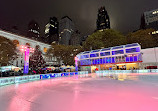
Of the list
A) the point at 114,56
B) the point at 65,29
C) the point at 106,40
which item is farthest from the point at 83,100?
the point at 65,29

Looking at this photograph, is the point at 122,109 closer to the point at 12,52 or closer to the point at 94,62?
the point at 12,52

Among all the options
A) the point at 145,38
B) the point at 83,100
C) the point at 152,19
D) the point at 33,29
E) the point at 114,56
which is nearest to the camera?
the point at 83,100

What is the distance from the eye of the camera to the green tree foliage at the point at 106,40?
150ft

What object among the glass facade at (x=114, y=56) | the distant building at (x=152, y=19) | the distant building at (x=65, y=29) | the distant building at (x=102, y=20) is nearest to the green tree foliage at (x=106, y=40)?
the glass facade at (x=114, y=56)

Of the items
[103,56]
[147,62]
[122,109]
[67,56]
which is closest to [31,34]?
[67,56]

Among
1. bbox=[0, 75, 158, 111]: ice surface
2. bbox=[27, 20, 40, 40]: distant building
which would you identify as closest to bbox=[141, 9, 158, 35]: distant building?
bbox=[0, 75, 158, 111]: ice surface

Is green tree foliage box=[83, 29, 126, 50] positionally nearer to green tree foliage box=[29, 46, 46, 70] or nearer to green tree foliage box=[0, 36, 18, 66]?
green tree foliage box=[29, 46, 46, 70]

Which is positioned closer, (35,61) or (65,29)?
(35,61)

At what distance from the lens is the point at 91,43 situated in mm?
47750

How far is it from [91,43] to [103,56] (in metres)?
11.2

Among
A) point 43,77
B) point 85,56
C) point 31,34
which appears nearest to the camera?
point 43,77

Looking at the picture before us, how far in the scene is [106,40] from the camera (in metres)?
48.1

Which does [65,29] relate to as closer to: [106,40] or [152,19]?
[152,19]

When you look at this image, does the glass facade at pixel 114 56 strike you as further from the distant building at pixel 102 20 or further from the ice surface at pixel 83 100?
the distant building at pixel 102 20
